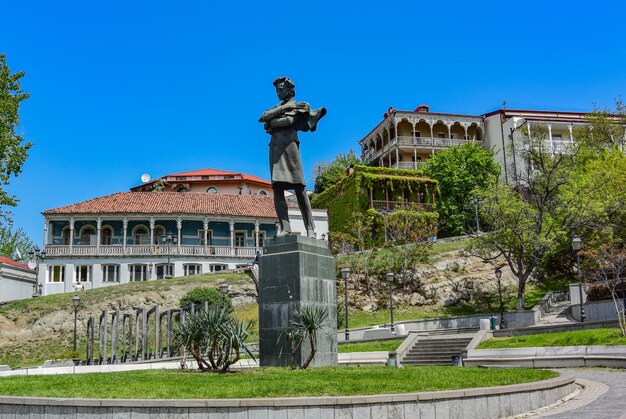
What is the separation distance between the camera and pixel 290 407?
8.26 m

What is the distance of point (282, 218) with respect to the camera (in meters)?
14.6

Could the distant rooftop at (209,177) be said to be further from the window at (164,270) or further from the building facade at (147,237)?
the window at (164,270)

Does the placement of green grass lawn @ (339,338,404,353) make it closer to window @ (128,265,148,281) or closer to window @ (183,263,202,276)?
window @ (183,263,202,276)

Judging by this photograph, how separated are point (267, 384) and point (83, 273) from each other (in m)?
45.4

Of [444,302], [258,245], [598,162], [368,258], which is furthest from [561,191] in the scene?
[258,245]

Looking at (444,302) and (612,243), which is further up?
(612,243)

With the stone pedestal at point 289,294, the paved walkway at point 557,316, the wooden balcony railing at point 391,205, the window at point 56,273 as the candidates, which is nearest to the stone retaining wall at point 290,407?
the stone pedestal at point 289,294

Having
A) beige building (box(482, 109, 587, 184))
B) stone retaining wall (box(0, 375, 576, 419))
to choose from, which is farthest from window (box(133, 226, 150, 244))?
stone retaining wall (box(0, 375, 576, 419))

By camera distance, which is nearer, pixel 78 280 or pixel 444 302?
pixel 444 302

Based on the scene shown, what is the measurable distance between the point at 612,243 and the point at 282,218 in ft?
83.8

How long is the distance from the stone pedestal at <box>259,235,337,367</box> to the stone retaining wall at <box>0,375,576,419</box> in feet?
14.6

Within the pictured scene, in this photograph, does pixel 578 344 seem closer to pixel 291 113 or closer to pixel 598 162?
pixel 291 113

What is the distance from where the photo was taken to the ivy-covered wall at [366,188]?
5681 cm

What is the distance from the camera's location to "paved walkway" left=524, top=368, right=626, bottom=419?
9.17 m
